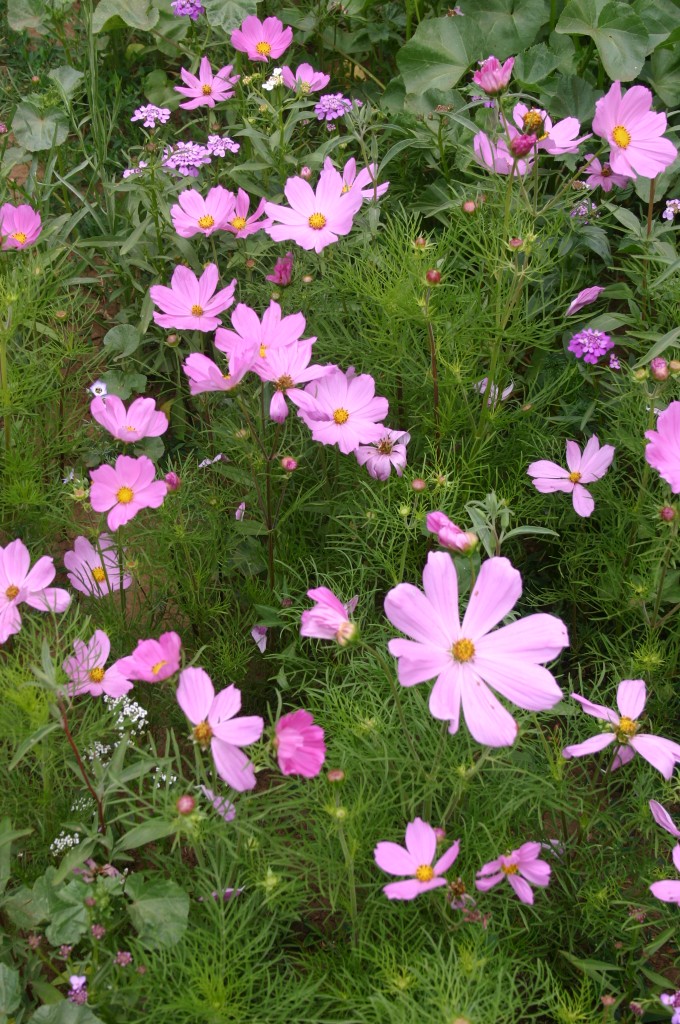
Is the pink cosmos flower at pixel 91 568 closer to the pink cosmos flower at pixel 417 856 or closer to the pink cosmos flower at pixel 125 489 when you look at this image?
the pink cosmos flower at pixel 125 489

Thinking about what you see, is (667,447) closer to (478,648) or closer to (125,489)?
(478,648)

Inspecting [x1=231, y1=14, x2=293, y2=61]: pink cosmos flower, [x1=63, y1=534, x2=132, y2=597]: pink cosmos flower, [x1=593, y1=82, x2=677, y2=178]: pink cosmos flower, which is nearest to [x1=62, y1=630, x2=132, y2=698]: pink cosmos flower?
[x1=63, y1=534, x2=132, y2=597]: pink cosmos flower

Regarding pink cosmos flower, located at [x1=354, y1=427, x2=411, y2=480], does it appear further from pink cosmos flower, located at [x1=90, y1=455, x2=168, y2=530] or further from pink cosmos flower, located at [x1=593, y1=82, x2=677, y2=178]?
pink cosmos flower, located at [x1=593, y1=82, x2=677, y2=178]

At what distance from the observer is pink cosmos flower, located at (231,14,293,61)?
1.90 metres

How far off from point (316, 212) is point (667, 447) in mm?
678

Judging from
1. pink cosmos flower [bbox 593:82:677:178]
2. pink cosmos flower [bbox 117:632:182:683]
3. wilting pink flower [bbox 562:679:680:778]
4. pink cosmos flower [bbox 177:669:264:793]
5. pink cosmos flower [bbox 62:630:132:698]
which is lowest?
pink cosmos flower [bbox 62:630:132:698]

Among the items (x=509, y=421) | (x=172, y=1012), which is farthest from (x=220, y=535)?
(x=172, y=1012)

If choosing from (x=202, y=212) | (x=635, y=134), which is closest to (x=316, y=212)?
(x=202, y=212)

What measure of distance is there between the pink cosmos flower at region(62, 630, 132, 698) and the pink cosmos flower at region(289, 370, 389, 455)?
407mm

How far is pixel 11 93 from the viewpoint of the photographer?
92.4 inches

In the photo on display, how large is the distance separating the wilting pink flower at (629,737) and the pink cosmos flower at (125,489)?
24.7 inches

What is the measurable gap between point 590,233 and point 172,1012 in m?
1.34

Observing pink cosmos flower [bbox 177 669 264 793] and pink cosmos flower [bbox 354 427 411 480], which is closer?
pink cosmos flower [bbox 177 669 264 793]

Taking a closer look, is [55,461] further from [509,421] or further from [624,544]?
[624,544]
